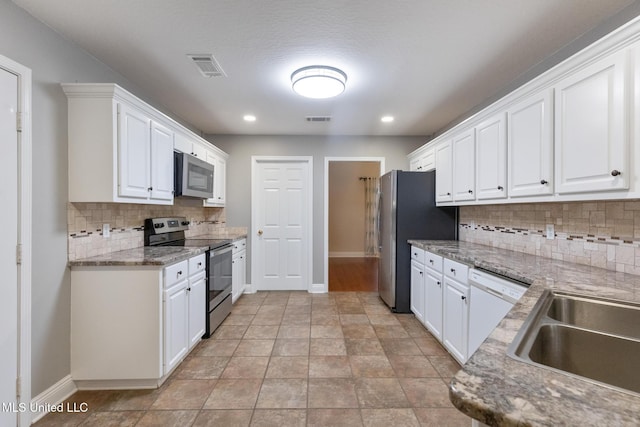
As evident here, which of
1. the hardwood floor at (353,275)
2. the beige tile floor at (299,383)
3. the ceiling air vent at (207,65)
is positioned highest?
the ceiling air vent at (207,65)

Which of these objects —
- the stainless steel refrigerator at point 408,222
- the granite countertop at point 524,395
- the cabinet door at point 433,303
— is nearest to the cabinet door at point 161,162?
the stainless steel refrigerator at point 408,222

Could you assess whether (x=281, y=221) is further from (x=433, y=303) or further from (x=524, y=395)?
(x=524, y=395)

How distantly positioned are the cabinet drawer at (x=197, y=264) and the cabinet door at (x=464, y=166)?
8.53 feet

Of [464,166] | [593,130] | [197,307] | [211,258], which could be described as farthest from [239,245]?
[593,130]

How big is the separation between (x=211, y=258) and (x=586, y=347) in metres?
2.73

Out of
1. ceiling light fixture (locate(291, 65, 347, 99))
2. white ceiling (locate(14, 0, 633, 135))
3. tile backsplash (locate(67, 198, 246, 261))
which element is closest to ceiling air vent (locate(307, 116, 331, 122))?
white ceiling (locate(14, 0, 633, 135))

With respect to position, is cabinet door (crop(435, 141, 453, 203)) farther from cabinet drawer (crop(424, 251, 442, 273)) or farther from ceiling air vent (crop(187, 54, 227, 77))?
ceiling air vent (crop(187, 54, 227, 77))

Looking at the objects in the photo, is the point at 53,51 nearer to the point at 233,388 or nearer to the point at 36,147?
the point at 36,147

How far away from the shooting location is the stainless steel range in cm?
281

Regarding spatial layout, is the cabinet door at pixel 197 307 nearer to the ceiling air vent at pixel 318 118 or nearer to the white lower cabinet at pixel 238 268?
the white lower cabinet at pixel 238 268

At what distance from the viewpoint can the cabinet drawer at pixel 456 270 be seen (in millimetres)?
2195

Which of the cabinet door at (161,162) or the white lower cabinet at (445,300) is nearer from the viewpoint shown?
the white lower cabinet at (445,300)

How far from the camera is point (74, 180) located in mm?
1958

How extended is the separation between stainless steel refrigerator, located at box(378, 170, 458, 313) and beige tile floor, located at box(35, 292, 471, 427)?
0.41m
